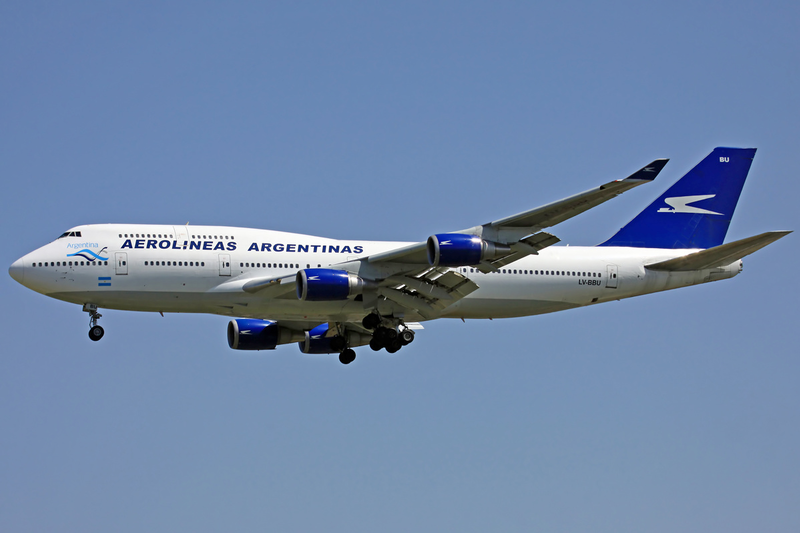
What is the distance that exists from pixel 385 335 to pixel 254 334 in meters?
6.92

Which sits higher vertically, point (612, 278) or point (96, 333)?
point (612, 278)

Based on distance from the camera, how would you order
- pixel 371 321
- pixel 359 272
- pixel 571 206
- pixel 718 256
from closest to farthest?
pixel 571 206 → pixel 359 272 → pixel 371 321 → pixel 718 256

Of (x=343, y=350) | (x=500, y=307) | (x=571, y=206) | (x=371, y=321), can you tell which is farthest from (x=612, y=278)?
(x=343, y=350)

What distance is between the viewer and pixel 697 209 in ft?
135

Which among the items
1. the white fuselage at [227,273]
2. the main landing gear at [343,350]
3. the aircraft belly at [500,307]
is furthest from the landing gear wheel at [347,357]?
the aircraft belly at [500,307]

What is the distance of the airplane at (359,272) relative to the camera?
105 feet

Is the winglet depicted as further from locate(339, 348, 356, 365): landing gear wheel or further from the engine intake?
the engine intake

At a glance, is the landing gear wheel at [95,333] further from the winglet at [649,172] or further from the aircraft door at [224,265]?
the winglet at [649,172]

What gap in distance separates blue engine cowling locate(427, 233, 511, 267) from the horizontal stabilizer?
9.40 meters

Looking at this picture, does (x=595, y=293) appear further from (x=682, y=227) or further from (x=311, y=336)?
(x=311, y=336)

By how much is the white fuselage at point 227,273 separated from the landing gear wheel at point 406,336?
641 mm

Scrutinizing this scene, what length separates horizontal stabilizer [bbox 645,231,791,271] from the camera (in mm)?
33409

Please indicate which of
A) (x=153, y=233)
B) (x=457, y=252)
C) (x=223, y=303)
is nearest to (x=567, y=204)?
(x=457, y=252)

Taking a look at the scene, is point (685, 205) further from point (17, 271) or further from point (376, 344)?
point (17, 271)
